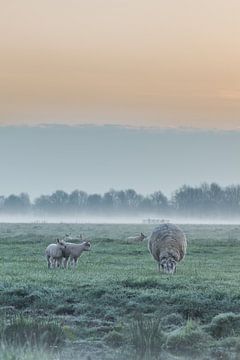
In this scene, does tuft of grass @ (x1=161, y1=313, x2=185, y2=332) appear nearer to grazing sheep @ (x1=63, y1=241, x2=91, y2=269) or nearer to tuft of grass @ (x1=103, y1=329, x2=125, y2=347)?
tuft of grass @ (x1=103, y1=329, x2=125, y2=347)

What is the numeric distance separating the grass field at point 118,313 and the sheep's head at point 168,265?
1.33 feet

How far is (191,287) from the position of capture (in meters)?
21.9

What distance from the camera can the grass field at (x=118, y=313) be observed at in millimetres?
15711

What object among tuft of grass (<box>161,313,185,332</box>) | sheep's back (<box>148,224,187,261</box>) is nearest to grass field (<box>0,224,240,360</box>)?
tuft of grass (<box>161,313,185,332</box>)

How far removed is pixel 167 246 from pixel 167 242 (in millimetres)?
189

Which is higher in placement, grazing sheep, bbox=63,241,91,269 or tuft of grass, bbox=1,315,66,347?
grazing sheep, bbox=63,241,91,269

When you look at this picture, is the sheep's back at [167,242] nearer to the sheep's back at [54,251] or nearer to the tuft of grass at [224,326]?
the sheep's back at [54,251]

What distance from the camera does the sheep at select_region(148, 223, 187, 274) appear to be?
2829 cm

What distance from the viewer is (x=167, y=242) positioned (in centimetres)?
2931

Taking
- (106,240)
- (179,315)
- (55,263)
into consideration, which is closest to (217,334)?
(179,315)

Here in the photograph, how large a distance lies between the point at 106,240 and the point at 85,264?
61.8 feet

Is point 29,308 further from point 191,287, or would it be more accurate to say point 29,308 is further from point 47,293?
point 191,287

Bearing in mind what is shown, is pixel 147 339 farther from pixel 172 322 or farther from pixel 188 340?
pixel 172 322

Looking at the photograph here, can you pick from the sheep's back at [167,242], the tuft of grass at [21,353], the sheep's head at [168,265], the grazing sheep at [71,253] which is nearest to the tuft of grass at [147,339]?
the tuft of grass at [21,353]
